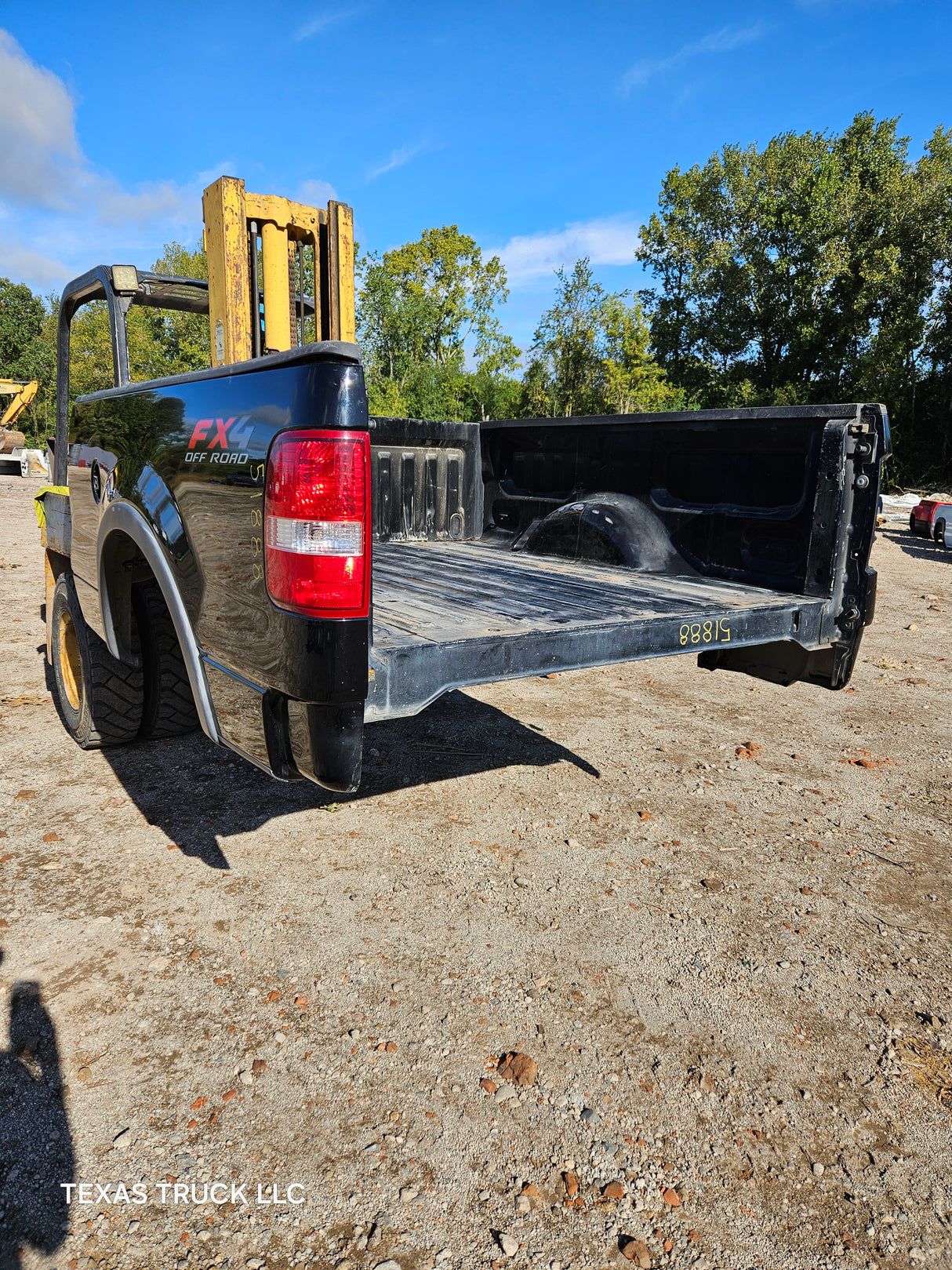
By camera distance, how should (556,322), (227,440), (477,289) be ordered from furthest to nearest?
(477,289) < (556,322) < (227,440)

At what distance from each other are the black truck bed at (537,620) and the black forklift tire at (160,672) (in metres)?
0.99

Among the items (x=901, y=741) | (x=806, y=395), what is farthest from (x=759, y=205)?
(x=901, y=741)

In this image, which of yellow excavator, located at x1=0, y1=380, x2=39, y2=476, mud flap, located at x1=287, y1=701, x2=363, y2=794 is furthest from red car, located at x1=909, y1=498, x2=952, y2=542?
yellow excavator, located at x1=0, y1=380, x2=39, y2=476

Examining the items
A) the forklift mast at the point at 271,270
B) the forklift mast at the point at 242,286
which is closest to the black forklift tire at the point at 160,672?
the forklift mast at the point at 242,286

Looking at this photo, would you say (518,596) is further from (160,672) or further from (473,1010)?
(160,672)

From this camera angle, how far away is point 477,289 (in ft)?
139

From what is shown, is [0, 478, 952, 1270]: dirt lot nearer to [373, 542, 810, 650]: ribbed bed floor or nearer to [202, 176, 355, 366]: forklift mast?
[373, 542, 810, 650]: ribbed bed floor

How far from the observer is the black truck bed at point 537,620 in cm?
231

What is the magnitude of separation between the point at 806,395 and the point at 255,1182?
34.2 m

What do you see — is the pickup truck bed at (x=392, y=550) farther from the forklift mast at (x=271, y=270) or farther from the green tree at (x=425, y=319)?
the green tree at (x=425, y=319)

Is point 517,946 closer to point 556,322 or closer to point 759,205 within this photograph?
point 759,205

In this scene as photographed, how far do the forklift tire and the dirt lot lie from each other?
187mm

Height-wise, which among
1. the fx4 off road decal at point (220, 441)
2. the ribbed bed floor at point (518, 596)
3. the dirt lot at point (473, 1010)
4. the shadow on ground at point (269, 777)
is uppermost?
the fx4 off road decal at point (220, 441)

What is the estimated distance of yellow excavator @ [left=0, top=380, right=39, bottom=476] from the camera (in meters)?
26.9
